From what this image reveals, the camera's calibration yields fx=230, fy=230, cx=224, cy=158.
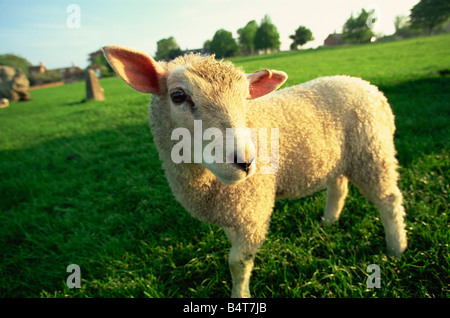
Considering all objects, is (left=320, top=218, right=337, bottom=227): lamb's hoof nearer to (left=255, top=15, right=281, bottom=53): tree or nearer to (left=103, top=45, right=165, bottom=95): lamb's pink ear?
(left=255, top=15, right=281, bottom=53): tree

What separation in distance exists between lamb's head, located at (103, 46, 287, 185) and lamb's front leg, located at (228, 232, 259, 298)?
0.69m

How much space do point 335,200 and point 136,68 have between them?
207cm

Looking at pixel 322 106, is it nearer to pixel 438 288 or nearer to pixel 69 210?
pixel 438 288

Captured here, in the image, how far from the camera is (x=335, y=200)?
2.26 meters

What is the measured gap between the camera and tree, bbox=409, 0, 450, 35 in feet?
50.9

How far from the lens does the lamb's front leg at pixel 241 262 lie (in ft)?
5.28

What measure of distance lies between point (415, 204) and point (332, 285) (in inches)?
51.3

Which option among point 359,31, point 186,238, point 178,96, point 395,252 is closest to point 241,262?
point 186,238

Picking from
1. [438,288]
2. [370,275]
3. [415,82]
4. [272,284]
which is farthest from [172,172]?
[415,82]

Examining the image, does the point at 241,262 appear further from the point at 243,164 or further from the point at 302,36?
the point at 302,36

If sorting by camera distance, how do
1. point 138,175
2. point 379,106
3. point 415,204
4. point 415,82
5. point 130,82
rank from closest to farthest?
point 130,82, point 379,106, point 415,204, point 138,175, point 415,82

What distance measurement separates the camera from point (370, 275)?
170 cm

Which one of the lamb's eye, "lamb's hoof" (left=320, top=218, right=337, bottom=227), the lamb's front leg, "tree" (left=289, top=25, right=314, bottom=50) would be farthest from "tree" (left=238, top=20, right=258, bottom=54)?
"lamb's hoof" (left=320, top=218, right=337, bottom=227)

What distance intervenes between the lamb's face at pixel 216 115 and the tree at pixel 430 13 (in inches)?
829
